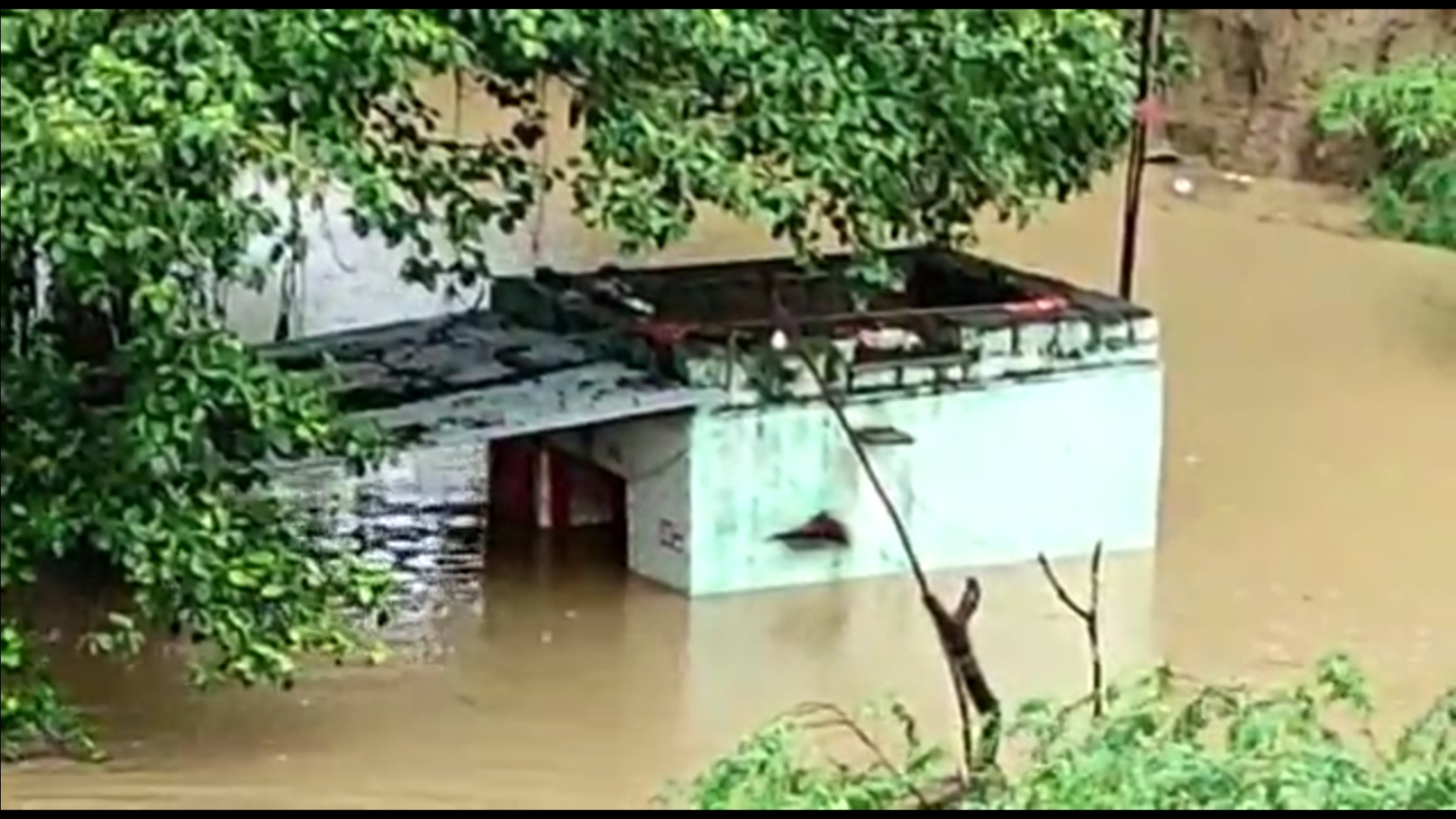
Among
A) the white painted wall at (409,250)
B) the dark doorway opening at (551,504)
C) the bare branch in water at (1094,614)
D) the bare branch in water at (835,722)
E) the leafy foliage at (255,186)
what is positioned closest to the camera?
the leafy foliage at (255,186)

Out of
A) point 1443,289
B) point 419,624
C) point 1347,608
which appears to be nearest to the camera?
point 419,624

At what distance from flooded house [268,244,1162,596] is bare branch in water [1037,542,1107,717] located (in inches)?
14.8

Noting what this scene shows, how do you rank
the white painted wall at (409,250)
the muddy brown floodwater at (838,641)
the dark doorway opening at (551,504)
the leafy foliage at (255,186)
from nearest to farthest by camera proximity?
the leafy foliage at (255,186) → the muddy brown floodwater at (838,641) → the dark doorway opening at (551,504) → the white painted wall at (409,250)

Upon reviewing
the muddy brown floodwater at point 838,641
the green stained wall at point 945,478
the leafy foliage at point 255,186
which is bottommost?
the muddy brown floodwater at point 838,641

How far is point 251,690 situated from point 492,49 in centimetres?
190

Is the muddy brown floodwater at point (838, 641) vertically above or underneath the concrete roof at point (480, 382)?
underneath

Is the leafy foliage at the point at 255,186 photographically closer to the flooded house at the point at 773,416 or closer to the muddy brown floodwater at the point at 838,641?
the muddy brown floodwater at the point at 838,641

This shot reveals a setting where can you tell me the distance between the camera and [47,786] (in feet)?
22.8

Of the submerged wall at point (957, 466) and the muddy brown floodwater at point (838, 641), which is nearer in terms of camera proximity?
the muddy brown floodwater at point (838, 641)

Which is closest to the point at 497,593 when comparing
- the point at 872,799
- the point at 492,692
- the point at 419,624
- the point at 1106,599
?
the point at 419,624

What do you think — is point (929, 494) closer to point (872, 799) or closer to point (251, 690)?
point (251, 690)

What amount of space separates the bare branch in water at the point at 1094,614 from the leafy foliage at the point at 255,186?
1.21 metres

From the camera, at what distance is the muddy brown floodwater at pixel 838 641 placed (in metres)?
7.47

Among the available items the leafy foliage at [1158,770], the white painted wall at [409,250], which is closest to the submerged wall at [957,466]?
the white painted wall at [409,250]
